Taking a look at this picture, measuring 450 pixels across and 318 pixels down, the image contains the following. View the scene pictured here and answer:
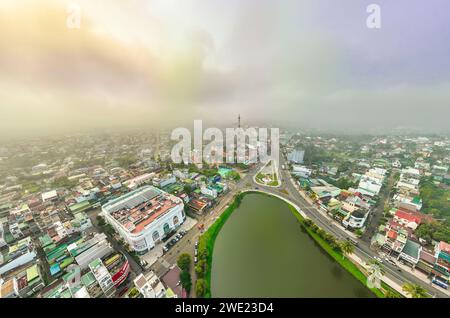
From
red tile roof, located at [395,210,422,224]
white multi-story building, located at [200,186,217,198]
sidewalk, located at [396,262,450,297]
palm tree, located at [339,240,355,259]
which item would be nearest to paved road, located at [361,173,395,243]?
red tile roof, located at [395,210,422,224]

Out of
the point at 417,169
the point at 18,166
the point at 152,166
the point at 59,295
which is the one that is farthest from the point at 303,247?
the point at 18,166

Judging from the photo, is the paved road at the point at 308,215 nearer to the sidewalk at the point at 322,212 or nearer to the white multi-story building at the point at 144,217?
the sidewalk at the point at 322,212

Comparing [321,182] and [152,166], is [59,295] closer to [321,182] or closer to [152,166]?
[152,166]

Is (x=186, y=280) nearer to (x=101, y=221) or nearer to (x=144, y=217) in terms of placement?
(x=144, y=217)

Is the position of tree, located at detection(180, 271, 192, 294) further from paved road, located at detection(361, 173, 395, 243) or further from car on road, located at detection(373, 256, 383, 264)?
paved road, located at detection(361, 173, 395, 243)

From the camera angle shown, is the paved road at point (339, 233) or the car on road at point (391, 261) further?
the car on road at point (391, 261)

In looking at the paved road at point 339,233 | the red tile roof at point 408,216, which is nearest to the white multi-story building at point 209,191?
the paved road at point 339,233
